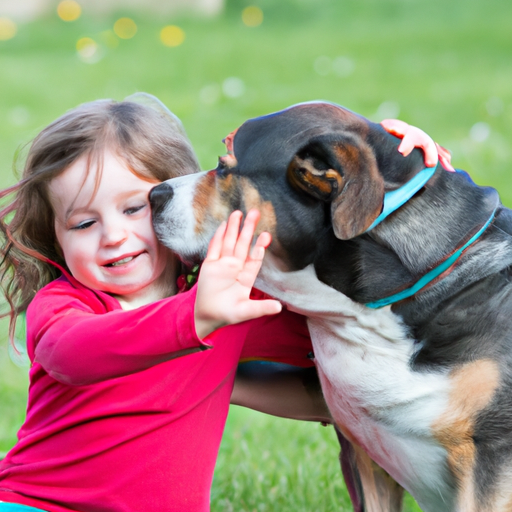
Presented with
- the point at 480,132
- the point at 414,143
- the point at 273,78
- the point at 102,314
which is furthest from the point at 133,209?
the point at 273,78

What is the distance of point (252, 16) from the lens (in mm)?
14984

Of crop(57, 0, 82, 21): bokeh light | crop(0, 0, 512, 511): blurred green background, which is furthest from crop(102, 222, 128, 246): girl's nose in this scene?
crop(57, 0, 82, 21): bokeh light

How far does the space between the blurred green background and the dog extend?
796mm

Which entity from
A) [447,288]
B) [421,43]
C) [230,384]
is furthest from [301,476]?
[421,43]

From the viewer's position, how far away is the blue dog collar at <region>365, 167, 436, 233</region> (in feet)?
7.21

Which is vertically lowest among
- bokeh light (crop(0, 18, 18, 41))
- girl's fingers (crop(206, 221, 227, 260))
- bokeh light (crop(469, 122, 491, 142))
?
girl's fingers (crop(206, 221, 227, 260))

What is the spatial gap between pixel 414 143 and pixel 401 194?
0.56 feet

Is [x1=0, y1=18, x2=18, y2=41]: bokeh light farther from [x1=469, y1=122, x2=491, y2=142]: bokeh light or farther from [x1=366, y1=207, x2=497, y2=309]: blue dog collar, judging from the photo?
[x1=366, y1=207, x2=497, y2=309]: blue dog collar

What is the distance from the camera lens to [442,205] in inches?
90.3

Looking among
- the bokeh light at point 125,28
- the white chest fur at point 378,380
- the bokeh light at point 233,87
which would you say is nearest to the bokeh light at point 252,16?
the bokeh light at point 125,28

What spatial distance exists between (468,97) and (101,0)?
8461 millimetres

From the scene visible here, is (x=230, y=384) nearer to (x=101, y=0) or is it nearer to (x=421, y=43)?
(x=421, y=43)

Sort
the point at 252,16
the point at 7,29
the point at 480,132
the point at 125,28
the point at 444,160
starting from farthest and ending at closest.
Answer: the point at 252,16 → the point at 125,28 → the point at 7,29 → the point at 480,132 → the point at 444,160

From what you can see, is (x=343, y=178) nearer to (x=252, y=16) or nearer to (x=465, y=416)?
(x=465, y=416)
